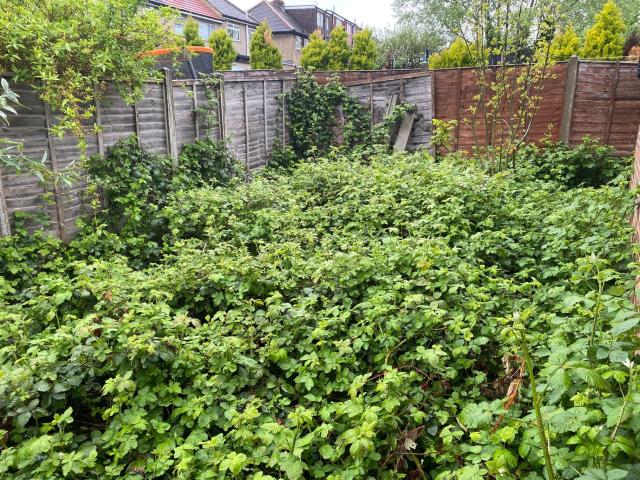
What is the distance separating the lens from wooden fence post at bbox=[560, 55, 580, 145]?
8.28 m

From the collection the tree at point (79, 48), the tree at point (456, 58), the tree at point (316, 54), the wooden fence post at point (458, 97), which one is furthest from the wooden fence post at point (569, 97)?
the tree at point (316, 54)

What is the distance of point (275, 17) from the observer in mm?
35844

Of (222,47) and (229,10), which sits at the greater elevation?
(229,10)

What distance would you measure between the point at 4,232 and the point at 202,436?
11.5 ft

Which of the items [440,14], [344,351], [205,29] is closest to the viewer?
[344,351]

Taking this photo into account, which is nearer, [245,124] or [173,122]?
[173,122]

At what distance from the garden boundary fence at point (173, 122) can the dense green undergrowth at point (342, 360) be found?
0.70 meters

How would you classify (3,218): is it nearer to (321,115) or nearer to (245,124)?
(245,124)

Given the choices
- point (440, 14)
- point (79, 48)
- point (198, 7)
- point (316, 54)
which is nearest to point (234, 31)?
point (198, 7)

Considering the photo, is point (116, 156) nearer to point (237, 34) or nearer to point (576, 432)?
point (576, 432)

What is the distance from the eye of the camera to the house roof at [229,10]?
28438mm

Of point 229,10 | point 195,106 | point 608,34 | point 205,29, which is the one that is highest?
point 229,10

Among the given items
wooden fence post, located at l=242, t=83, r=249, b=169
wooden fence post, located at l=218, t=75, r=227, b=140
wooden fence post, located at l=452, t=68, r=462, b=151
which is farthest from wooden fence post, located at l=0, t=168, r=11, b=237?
wooden fence post, located at l=452, t=68, r=462, b=151

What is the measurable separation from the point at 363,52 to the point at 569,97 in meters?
12.1
